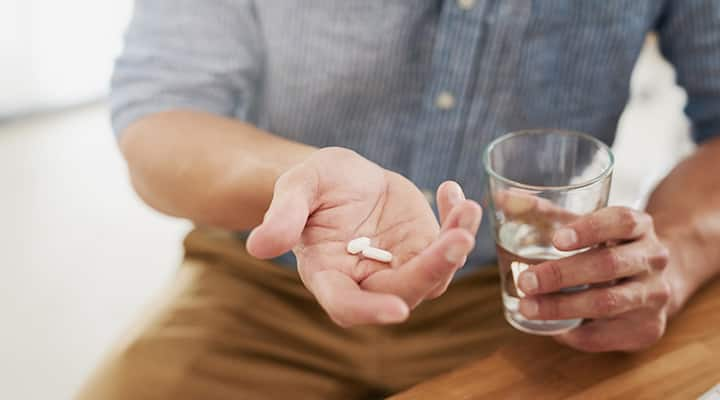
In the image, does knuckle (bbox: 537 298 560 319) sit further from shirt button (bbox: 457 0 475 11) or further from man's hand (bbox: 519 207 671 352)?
shirt button (bbox: 457 0 475 11)

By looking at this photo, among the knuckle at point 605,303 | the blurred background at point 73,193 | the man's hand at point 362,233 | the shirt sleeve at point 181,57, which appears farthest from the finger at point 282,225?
the blurred background at point 73,193

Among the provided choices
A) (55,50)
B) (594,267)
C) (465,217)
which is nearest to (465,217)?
(465,217)

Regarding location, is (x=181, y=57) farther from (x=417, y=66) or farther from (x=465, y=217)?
(x=465, y=217)

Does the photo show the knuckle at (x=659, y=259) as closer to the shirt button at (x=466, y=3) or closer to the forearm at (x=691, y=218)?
the forearm at (x=691, y=218)

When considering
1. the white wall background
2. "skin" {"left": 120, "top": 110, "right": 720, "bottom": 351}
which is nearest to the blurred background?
the white wall background

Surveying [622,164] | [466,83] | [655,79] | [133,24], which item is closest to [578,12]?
[466,83]

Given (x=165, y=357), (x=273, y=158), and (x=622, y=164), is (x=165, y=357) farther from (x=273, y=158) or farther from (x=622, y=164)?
(x=622, y=164)
